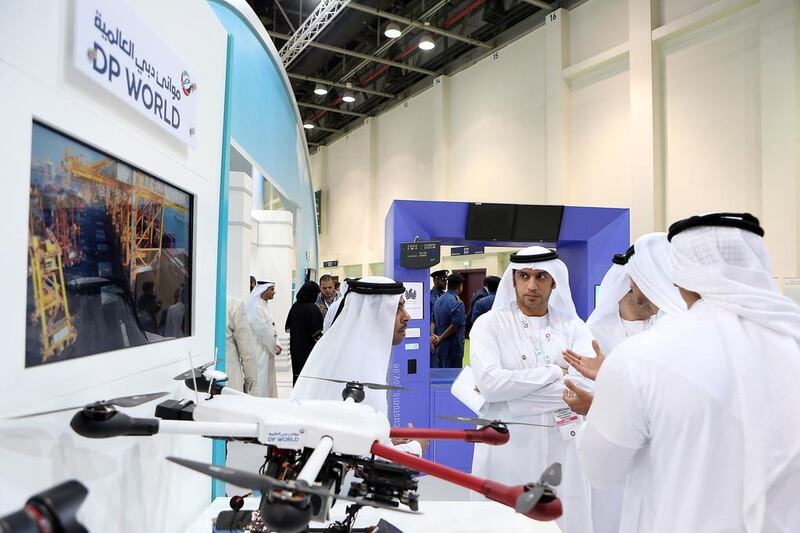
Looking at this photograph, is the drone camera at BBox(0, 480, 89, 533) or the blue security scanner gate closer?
the drone camera at BBox(0, 480, 89, 533)

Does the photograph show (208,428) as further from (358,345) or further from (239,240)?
(239,240)

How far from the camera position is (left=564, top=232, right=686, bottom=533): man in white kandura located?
214 cm

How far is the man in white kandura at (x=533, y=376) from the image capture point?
2561mm

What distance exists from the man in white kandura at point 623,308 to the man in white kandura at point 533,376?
12 cm

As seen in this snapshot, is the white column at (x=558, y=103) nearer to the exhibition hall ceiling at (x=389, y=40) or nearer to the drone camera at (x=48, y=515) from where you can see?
the exhibition hall ceiling at (x=389, y=40)

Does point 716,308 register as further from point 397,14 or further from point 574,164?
point 397,14

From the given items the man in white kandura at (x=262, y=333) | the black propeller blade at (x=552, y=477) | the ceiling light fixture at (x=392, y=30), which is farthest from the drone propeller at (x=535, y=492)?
the ceiling light fixture at (x=392, y=30)

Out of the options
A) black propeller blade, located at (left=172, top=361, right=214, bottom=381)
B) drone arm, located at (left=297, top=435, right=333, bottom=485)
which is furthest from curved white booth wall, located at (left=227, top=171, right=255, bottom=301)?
drone arm, located at (left=297, top=435, right=333, bottom=485)

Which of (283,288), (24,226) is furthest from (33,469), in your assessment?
(283,288)

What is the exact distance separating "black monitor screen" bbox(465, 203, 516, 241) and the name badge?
236 cm

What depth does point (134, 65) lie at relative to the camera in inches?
53.4

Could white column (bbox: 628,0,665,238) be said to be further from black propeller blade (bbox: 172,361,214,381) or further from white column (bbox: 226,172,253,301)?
black propeller blade (bbox: 172,361,214,381)

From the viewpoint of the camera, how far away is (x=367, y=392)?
2.13 meters

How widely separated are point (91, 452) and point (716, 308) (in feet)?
5.23
